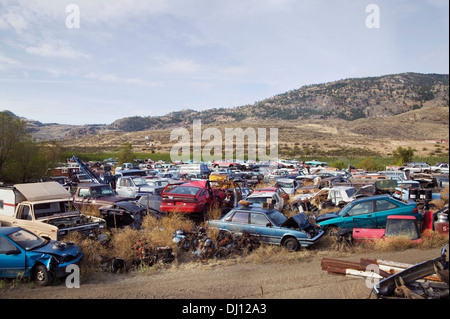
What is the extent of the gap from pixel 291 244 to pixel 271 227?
0.75 m

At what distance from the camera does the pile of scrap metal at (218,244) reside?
966 cm

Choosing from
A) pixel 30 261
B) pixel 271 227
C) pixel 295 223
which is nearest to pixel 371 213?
pixel 295 223

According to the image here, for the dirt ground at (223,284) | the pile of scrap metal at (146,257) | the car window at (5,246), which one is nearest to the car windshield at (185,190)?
the pile of scrap metal at (146,257)

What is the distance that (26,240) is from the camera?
8406mm

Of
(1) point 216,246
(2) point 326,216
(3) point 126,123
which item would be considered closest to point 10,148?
(1) point 216,246

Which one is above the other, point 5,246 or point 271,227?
point 5,246

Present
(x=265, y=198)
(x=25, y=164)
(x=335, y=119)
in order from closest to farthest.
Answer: (x=265, y=198) → (x=25, y=164) → (x=335, y=119)

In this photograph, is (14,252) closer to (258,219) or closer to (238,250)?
(238,250)

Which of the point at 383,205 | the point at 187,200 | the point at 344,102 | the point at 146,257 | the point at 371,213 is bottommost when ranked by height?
the point at 146,257

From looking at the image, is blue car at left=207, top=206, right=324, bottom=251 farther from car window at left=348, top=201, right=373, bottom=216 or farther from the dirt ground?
car window at left=348, top=201, right=373, bottom=216

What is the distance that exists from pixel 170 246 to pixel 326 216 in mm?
5386

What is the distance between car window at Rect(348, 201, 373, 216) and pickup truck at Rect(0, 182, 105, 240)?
8014 mm

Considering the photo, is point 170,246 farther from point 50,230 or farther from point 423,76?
point 423,76
